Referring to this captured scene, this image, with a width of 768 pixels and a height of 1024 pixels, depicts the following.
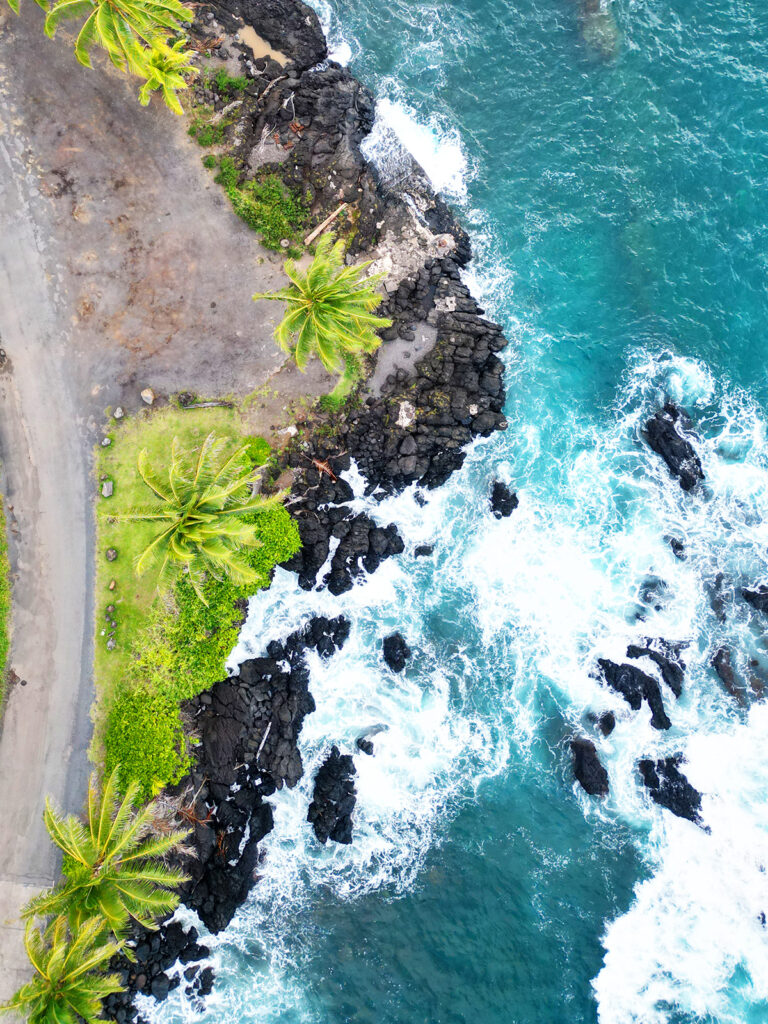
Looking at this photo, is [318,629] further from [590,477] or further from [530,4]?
[530,4]

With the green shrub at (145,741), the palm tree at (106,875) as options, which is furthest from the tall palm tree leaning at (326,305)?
the palm tree at (106,875)

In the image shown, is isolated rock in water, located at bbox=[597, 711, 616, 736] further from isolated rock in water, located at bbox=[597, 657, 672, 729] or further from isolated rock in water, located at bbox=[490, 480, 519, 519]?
isolated rock in water, located at bbox=[490, 480, 519, 519]

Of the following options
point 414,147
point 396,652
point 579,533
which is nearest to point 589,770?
point 396,652

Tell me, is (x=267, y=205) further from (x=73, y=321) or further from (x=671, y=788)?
(x=671, y=788)

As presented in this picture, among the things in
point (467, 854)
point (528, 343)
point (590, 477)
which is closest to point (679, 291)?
point (528, 343)

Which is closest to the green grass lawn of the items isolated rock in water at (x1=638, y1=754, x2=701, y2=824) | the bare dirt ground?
the bare dirt ground

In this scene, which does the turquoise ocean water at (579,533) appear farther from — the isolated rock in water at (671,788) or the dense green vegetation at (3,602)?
the dense green vegetation at (3,602)
